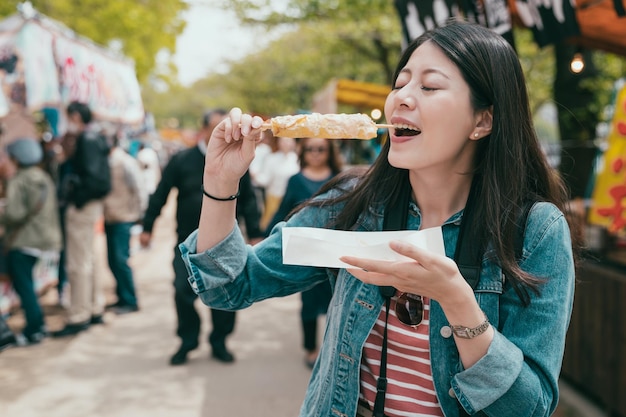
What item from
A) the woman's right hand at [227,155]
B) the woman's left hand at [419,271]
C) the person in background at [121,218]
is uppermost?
the woman's right hand at [227,155]

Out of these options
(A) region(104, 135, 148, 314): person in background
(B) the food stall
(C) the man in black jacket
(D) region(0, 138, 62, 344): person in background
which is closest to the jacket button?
(C) the man in black jacket

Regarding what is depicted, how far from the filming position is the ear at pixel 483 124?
1586 millimetres

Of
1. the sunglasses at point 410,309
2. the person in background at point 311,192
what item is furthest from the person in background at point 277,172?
the sunglasses at point 410,309

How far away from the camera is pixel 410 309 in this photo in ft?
4.94

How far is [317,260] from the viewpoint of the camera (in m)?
1.36

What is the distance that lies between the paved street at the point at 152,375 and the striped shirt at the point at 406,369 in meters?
2.86

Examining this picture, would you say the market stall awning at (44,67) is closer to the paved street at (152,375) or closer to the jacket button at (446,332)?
the paved street at (152,375)

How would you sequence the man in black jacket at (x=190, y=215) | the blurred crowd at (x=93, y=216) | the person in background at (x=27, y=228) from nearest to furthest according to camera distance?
the man in black jacket at (x=190, y=215) < the blurred crowd at (x=93, y=216) < the person in background at (x=27, y=228)

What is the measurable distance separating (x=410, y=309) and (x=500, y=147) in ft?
1.69

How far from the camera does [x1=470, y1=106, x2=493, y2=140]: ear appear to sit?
159cm

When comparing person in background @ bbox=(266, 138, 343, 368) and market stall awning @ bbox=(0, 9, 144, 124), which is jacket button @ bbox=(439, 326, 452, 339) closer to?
person in background @ bbox=(266, 138, 343, 368)

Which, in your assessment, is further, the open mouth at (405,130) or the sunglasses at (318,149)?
the sunglasses at (318,149)

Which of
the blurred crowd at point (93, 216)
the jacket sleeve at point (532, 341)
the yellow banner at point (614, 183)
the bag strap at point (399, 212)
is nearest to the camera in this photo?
the jacket sleeve at point (532, 341)

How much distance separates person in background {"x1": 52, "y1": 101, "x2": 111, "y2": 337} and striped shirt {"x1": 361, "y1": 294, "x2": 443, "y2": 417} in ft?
16.5
